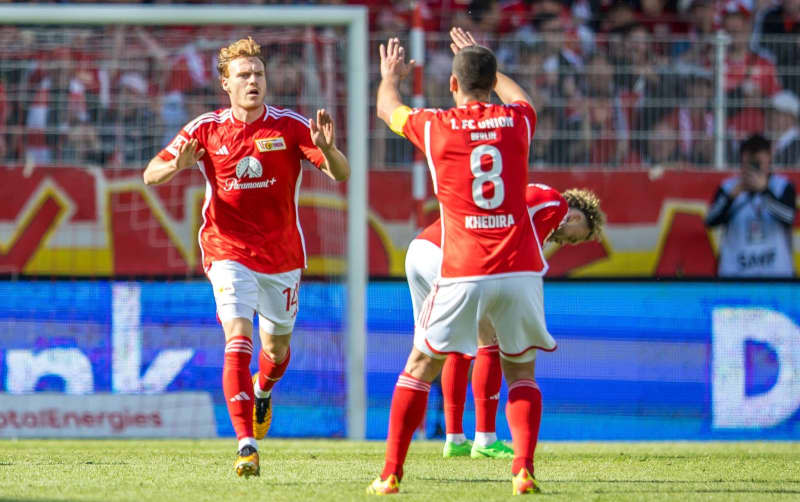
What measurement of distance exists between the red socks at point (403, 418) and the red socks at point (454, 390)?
229cm

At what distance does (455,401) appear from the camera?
8391 mm

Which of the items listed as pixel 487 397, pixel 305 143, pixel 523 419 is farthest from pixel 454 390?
pixel 523 419

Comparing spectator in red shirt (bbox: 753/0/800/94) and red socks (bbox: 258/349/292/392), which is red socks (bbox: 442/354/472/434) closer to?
red socks (bbox: 258/349/292/392)

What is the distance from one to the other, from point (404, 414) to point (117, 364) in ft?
19.4

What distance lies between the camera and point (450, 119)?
606cm

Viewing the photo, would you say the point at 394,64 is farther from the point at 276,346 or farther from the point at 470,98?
the point at 276,346

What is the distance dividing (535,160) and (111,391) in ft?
15.1

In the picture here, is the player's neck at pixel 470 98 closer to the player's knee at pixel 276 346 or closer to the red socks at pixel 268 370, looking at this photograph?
the player's knee at pixel 276 346

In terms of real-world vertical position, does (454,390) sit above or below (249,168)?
below

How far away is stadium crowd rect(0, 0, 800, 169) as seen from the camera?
12.2 meters

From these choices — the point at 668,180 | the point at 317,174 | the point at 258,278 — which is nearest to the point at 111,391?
the point at 317,174

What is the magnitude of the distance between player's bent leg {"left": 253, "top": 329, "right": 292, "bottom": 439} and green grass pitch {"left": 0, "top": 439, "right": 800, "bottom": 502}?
11.2 inches

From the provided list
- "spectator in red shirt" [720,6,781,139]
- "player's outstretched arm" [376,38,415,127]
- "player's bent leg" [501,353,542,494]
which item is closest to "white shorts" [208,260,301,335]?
"player's outstretched arm" [376,38,415,127]

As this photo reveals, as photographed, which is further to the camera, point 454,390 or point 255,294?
point 454,390
